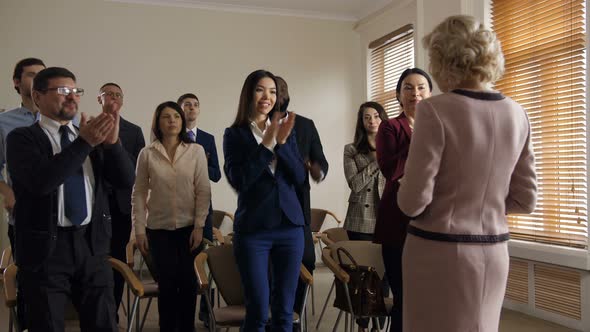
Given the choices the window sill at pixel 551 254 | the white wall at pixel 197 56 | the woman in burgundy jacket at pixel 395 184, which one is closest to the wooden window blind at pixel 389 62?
→ the white wall at pixel 197 56

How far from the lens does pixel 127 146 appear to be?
4.17m

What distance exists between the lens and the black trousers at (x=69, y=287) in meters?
2.17

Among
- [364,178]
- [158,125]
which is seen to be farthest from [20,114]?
[364,178]

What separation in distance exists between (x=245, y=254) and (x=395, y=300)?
2.59 ft

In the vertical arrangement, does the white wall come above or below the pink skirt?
above

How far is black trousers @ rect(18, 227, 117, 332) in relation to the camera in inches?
85.5

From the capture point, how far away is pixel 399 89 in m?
2.94

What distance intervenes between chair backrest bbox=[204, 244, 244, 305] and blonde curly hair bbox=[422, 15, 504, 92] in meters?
1.81

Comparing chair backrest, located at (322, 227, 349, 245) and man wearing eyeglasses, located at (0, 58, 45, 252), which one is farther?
chair backrest, located at (322, 227, 349, 245)

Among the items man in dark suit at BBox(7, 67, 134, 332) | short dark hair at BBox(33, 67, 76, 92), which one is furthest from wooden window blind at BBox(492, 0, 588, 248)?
short dark hair at BBox(33, 67, 76, 92)

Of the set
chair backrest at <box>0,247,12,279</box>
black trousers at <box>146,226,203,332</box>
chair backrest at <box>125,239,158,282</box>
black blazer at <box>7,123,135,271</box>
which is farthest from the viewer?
chair backrest at <box>125,239,158,282</box>

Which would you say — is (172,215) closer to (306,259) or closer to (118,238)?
(118,238)

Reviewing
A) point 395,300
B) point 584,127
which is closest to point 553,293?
point 584,127

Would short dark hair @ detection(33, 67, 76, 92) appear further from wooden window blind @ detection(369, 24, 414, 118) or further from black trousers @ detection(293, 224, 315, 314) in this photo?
wooden window blind @ detection(369, 24, 414, 118)
